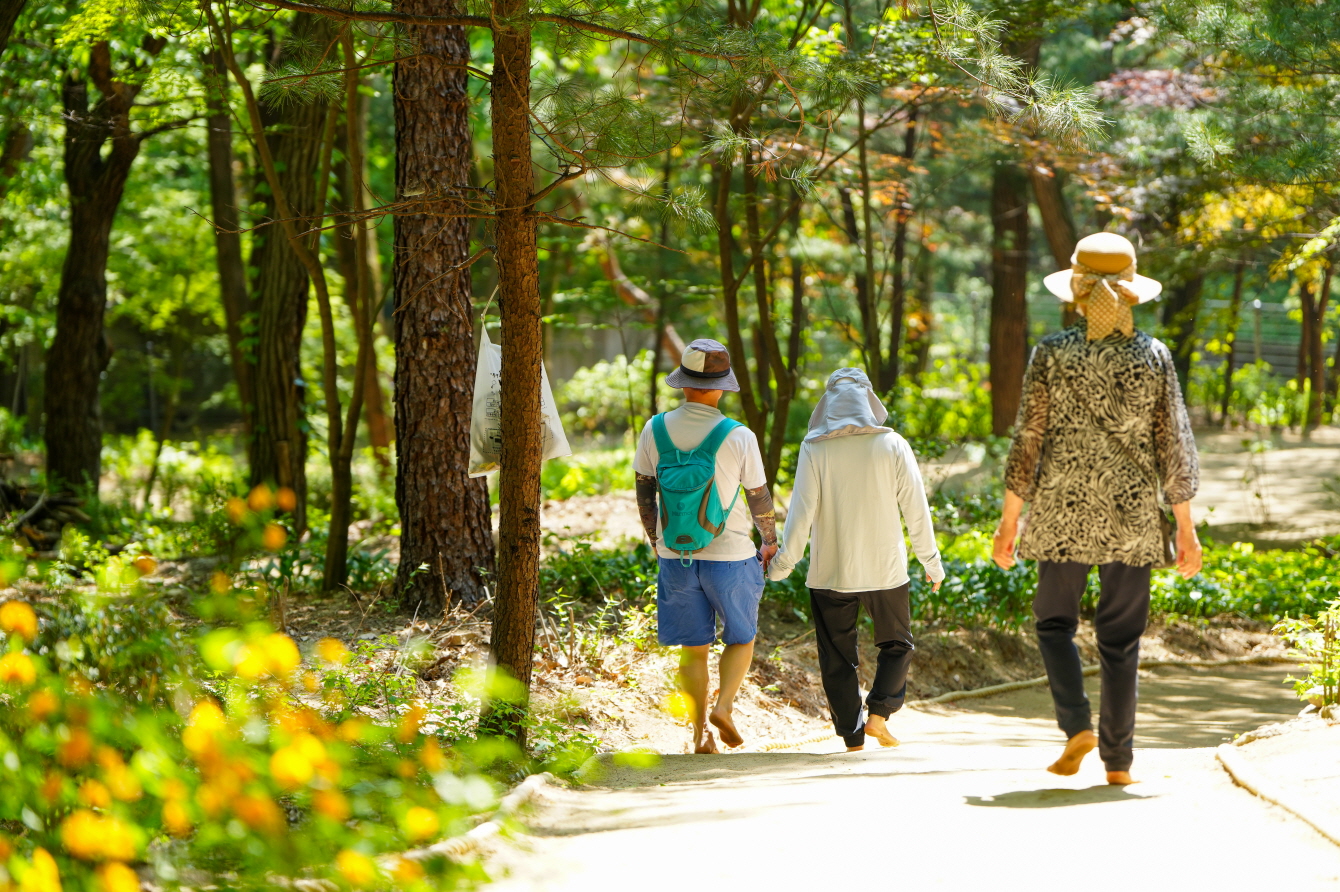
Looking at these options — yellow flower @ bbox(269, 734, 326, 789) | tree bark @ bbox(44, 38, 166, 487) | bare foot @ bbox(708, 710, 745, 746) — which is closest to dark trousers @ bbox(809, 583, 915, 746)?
bare foot @ bbox(708, 710, 745, 746)

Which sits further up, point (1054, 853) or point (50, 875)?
point (50, 875)

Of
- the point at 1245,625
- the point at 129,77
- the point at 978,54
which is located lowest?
the point at 1245,625

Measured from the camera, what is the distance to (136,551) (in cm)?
823

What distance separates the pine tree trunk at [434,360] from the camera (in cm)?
617

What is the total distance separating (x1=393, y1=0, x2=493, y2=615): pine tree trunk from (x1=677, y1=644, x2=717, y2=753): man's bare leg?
1.70 meters

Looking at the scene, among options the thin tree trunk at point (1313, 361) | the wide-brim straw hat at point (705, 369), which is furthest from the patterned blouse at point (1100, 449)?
the thin tree trunk at point (1313, 361)

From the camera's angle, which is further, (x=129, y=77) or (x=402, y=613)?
(x=129, y=77)

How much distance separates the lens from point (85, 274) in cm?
1065

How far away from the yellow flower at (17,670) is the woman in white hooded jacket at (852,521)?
9.70 feet

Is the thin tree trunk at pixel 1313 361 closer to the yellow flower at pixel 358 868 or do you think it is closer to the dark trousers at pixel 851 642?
the dark trousers at pixel 851 642

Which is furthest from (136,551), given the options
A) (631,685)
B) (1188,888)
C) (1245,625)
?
(1245,625)

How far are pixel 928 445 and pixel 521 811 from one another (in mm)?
7622

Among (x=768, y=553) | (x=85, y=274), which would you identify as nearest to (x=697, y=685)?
(x=768, y=553)

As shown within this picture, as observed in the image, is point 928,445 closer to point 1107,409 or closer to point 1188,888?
point 1107,409
